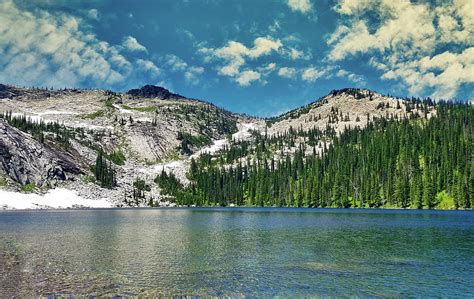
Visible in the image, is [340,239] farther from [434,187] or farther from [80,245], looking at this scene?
[434,187]

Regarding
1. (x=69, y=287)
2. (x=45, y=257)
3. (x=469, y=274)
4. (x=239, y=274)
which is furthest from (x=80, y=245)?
(x=469, y=274)

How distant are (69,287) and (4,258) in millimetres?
19796

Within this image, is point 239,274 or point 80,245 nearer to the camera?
point 239,274

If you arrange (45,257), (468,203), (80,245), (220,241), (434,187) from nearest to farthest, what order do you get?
(45,257) < (80,245) < (220,241) < (468,203) < (434,187)

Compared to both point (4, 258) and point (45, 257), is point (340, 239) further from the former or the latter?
point (4, 258)

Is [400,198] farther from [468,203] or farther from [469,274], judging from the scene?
[469,274]

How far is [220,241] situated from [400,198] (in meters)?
151

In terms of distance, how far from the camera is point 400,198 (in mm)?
190500

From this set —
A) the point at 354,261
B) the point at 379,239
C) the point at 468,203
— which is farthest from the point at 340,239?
the point at 468,203

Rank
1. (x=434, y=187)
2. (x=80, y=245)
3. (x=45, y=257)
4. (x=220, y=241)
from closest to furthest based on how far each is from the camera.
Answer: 1. (x=45, y=257)
2. (x=80, y=245)
3. (x=220, y=241)
4. (x=434, y=187)

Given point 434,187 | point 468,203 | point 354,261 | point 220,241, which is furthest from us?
point 434,187

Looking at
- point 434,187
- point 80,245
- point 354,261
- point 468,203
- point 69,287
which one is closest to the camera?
point 69,287

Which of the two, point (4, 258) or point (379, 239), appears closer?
point (4, 258)

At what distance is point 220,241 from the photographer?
64188mm
